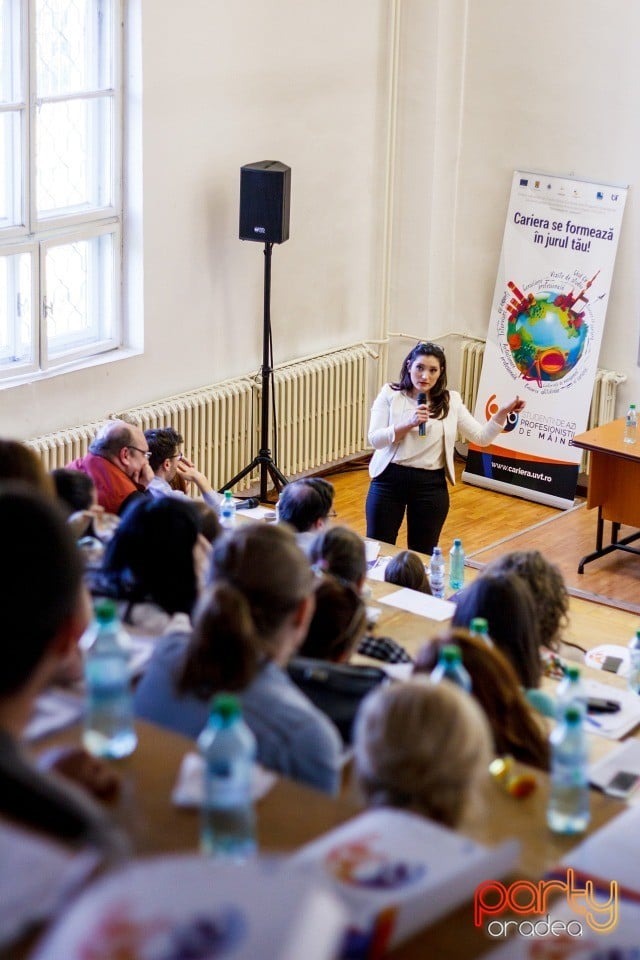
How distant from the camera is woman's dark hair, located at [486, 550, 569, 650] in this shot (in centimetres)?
353

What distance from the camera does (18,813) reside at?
1.38 m

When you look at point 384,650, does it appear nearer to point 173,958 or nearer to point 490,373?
point 173,958

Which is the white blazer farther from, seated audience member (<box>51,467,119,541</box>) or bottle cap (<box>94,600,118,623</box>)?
bottle cap (<box>94,600,118,623</box>)

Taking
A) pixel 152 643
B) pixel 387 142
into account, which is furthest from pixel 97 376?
pixel 152 643

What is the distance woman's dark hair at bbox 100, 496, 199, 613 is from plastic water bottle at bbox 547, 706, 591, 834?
1.22 m

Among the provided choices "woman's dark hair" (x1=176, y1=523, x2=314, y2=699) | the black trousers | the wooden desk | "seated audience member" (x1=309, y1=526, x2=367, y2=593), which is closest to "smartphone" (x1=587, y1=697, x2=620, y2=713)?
"seated audience member" (x1=309, y1=526, x2=367, y2=593)

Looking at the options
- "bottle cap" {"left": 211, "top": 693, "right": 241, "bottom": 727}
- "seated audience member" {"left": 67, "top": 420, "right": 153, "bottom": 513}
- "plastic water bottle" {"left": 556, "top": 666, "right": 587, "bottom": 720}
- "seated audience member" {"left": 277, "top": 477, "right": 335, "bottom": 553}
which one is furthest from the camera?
"seated audience member" {"left": 67, "top": 420, "right": 153, "bottom": 513}

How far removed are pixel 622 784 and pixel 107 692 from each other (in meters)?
1.43

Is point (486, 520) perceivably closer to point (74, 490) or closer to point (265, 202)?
point (265, 202)

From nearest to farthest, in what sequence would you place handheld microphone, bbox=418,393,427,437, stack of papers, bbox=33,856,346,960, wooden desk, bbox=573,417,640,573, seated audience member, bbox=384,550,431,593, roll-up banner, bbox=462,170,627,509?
stack of papers, bbox=33,856,346,960, seated audience member, bbox=384,550,431,593, handheld microphone, bbox=418,393,427,437, wooden desk, bbox=573,417,640,573, roll-up banner, bbox=462,170,627,509

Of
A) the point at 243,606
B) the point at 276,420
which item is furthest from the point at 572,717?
the point at 276,420

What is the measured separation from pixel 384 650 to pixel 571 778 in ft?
4.42

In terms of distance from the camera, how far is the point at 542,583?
3543 mm

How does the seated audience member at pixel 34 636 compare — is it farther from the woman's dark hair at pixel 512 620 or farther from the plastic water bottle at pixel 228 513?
the plastic water bottle at pixel 228 513
